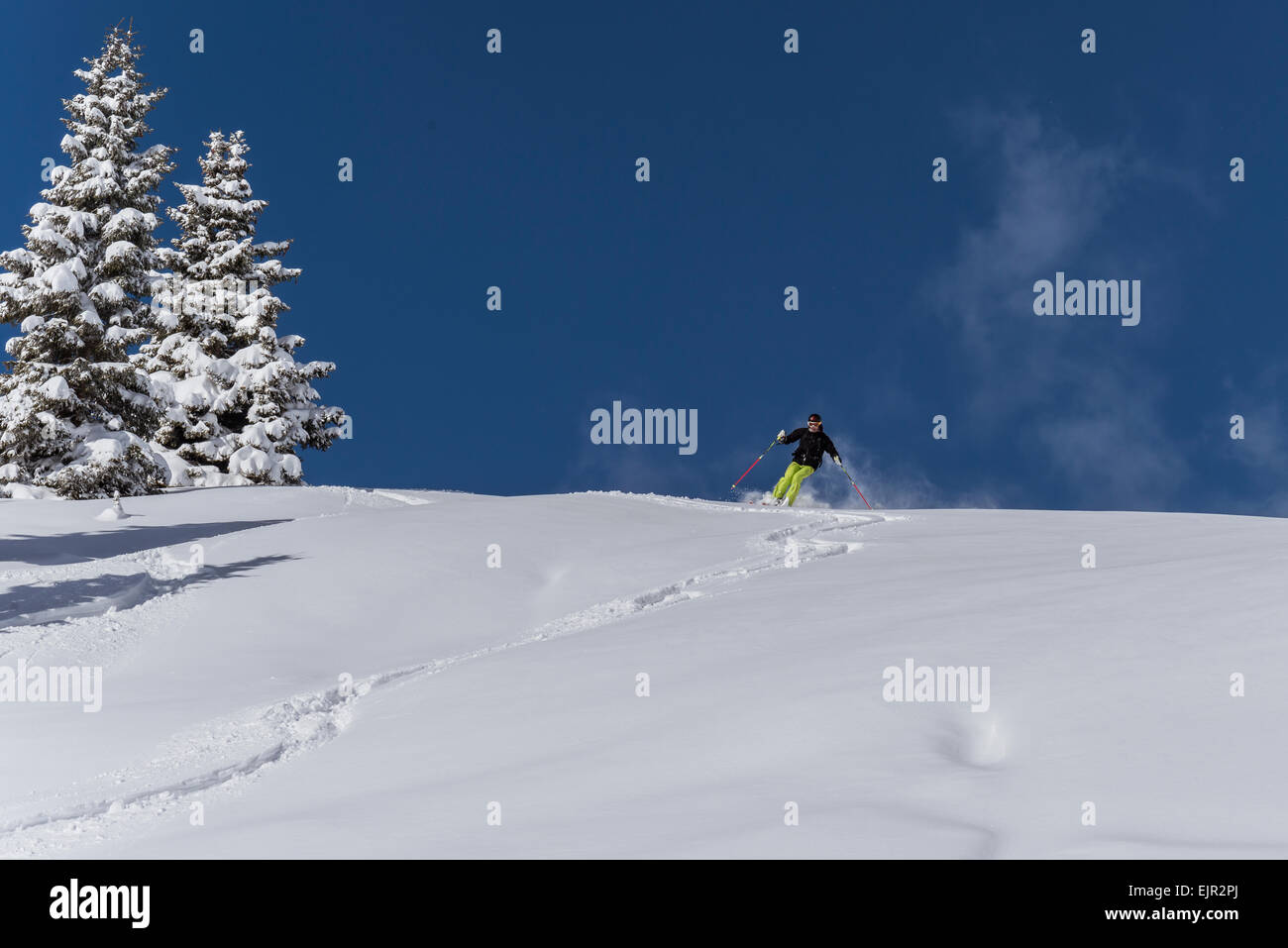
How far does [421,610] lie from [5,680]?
3872mm

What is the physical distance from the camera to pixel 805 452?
20.6 metres

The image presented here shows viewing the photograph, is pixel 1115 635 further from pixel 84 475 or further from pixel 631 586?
pixel 84 475

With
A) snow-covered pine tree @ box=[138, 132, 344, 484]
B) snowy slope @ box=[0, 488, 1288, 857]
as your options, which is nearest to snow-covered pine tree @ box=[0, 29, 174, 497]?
snow-covered pine tree @ box=[138, 132, 344, 484]

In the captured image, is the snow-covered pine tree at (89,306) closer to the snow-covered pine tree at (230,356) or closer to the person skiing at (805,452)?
the snow-covered pine tree at (230,356)

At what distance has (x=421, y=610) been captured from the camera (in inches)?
439

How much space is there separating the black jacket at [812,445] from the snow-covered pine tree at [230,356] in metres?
17.3

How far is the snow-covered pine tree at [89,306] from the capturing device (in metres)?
24.2

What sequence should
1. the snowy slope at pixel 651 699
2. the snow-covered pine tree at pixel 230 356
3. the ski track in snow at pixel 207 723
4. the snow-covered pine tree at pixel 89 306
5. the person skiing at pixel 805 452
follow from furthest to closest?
the snow-covered pine tree at pixel 230 356
the snow-covered pine tree at pixel 89 306
the person skiing at pixel 805 452
the ski track in snow at pixel 207 723
the snowy slope at pixel 651 699

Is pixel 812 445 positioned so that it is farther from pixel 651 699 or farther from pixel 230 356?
pixel 230 356

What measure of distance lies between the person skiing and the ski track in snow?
692 centimetres

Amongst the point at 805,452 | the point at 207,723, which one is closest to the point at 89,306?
the point at 805,452

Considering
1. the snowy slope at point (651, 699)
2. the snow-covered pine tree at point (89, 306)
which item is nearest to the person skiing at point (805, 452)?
the snowy slope at point (651, 699)

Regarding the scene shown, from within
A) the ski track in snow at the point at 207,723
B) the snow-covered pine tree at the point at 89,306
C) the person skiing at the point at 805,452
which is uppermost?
the snow-covered pine tree at the point at 89,306
